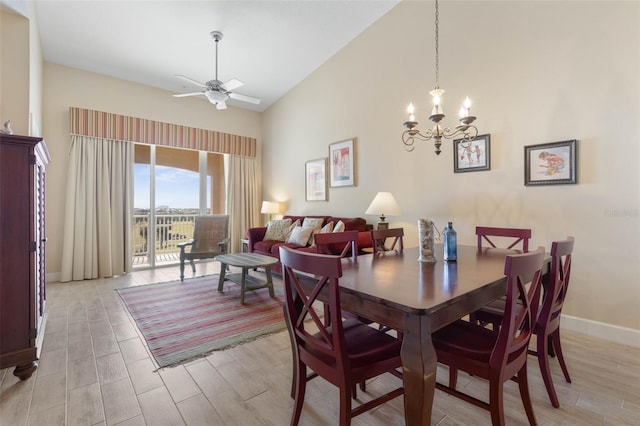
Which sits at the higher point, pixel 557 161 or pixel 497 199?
pixel 557 161

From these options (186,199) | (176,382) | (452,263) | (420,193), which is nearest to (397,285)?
(452,263)

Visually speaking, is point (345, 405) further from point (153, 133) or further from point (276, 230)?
point (153, 133)

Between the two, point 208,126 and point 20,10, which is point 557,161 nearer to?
point 20,10

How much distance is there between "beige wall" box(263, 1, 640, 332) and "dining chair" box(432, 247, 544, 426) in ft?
5.25

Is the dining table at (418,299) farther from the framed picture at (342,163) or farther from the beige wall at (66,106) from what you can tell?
the beige wall at (66,106)

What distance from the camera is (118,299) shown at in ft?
11.4

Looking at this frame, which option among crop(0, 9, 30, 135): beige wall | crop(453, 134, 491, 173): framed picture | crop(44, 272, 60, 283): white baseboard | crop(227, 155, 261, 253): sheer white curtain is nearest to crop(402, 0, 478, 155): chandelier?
crop(453, 134, 491, 173): framed picture

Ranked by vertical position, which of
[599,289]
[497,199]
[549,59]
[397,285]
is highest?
[549,59]

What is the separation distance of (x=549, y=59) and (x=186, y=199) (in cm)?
580

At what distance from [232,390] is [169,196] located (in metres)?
4.69

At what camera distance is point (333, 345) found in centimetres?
119

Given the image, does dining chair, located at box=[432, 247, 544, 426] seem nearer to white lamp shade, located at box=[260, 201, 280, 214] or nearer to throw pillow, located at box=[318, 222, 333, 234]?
throw pillow, located at box=[318, 222, 333, 234]

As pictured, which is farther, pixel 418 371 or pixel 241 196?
pixel 241 196

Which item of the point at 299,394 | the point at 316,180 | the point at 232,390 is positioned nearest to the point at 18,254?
the point at 232,390
